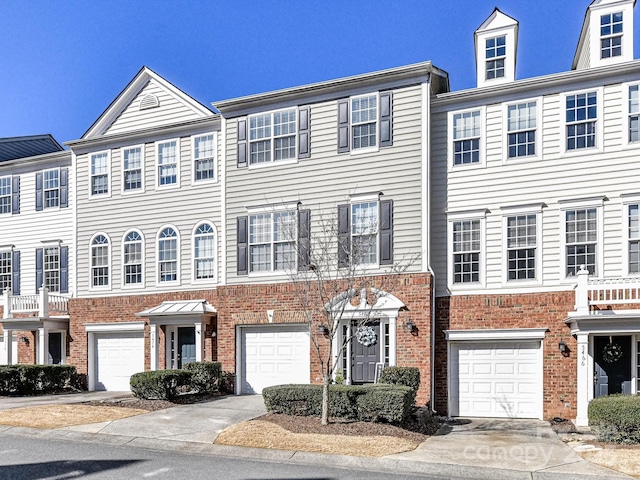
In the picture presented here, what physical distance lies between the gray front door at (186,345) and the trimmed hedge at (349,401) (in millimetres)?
6303

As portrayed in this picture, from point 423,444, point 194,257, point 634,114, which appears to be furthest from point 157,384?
point 634,114

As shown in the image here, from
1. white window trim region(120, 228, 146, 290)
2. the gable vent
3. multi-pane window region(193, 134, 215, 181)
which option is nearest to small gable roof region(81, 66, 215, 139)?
the gable vent

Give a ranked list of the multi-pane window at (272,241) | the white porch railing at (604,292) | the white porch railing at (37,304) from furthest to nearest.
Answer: the white porch railing at (37,304) < the multi-pane window at (272,241) < the white porch railing at (604,292)

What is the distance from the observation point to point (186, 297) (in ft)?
66.0

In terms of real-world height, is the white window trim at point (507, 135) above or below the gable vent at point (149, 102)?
below

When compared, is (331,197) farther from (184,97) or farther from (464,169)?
(184,97)

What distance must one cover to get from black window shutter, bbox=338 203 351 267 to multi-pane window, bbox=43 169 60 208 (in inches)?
460

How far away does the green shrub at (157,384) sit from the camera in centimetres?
1653

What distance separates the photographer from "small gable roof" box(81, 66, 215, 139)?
2062 cm

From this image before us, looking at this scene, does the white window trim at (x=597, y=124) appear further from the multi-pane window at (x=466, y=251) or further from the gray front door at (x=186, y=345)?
the gray front door at (x=186, y=345)

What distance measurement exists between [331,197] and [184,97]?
668 cm

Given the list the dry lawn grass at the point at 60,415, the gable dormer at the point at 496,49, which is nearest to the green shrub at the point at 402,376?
the dry lawn grass at the point at 60,415

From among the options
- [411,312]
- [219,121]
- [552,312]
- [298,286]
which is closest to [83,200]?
[219,121]

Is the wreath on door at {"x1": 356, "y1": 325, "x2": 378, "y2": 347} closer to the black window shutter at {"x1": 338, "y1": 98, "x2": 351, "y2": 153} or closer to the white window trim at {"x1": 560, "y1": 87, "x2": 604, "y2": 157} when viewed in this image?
the black window shutter at {"x1": 338, "y1": 98, "x2": 351, "y2": 153}
